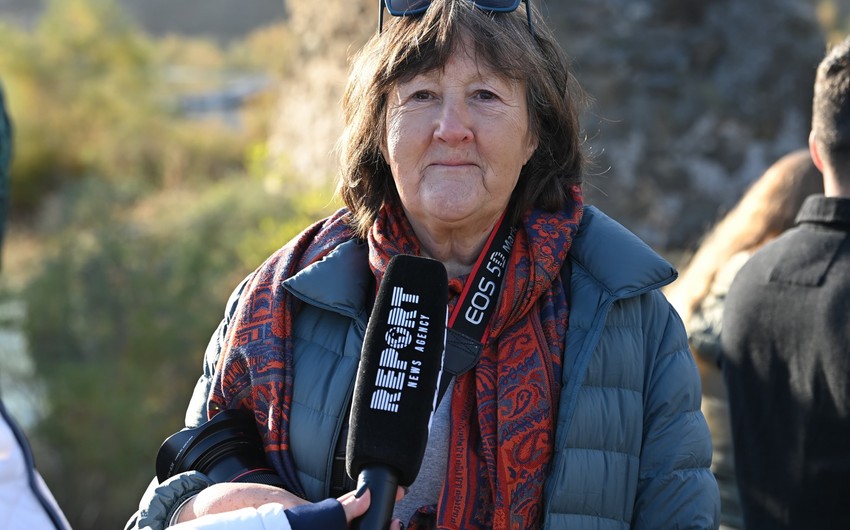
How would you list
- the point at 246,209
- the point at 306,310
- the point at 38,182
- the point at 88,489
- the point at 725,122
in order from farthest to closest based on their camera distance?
the point at 38,182 < the point at 246,209 < the point at 88,489 < the point at 725,122 < the point at 306,310

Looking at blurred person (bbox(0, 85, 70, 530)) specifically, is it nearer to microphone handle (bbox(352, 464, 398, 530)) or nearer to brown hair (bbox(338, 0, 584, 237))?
microphone handle (bbox(352, 464, 398, 530))

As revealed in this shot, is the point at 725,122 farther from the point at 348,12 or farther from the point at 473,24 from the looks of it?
the point at 473,24

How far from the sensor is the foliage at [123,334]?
905 cm

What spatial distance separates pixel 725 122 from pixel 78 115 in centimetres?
1341

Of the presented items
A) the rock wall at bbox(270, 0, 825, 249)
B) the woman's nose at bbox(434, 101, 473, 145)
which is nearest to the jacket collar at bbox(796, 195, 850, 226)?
the woman's nose at bbox(434, 101, 473, 145)

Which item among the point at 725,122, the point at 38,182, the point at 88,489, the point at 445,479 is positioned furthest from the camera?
the point at 38,182

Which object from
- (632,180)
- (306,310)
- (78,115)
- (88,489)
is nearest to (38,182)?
(78,115)

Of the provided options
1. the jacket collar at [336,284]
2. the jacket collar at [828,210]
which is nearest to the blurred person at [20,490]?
the jacket collar at [336,284]

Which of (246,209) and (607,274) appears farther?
(246,209)

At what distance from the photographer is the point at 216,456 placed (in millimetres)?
2465

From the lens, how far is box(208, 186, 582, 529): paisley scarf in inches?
96.0

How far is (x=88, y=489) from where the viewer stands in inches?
358

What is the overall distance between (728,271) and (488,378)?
1735 millimetres

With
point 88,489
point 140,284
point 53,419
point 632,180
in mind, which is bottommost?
point 88,489
